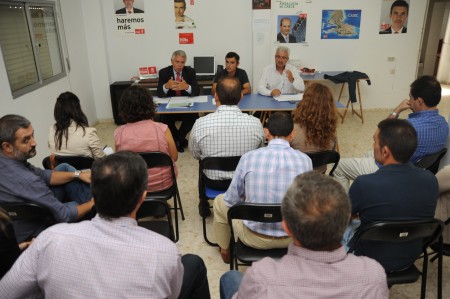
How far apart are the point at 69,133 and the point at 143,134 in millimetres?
522

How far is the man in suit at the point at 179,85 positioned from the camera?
14.8ft

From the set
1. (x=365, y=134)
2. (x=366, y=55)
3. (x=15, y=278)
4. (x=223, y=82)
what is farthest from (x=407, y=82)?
(x=15, y=278)

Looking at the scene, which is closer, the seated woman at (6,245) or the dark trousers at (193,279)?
the seated woman at (6,245)

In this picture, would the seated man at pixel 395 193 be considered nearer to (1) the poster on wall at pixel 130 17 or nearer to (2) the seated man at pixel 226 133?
(2) the seated man at pixel 226 133

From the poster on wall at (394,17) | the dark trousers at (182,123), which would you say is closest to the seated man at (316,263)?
the dark trousers at (182,123)

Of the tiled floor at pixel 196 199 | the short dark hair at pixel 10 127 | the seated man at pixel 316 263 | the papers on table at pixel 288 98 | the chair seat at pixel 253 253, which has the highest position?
the short dark hair at pixel 10 127

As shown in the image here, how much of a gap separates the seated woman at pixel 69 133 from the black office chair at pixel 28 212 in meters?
0.75

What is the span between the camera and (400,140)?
167 centimetres

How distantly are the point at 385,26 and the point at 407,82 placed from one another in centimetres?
113

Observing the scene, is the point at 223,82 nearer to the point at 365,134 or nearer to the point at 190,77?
the point at 190,77

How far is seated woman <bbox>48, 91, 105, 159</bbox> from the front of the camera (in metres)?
2.50

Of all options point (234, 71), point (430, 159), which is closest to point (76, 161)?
point (430, 159)

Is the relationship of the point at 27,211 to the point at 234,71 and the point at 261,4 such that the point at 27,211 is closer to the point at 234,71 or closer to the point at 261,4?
the point at 234,71

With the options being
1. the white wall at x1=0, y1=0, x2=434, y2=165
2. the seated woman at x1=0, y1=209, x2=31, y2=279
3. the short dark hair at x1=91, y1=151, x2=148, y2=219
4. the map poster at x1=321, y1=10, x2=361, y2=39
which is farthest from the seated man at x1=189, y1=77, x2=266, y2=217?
the map poster at x1=321, y1=10, x2=361, y2=39
